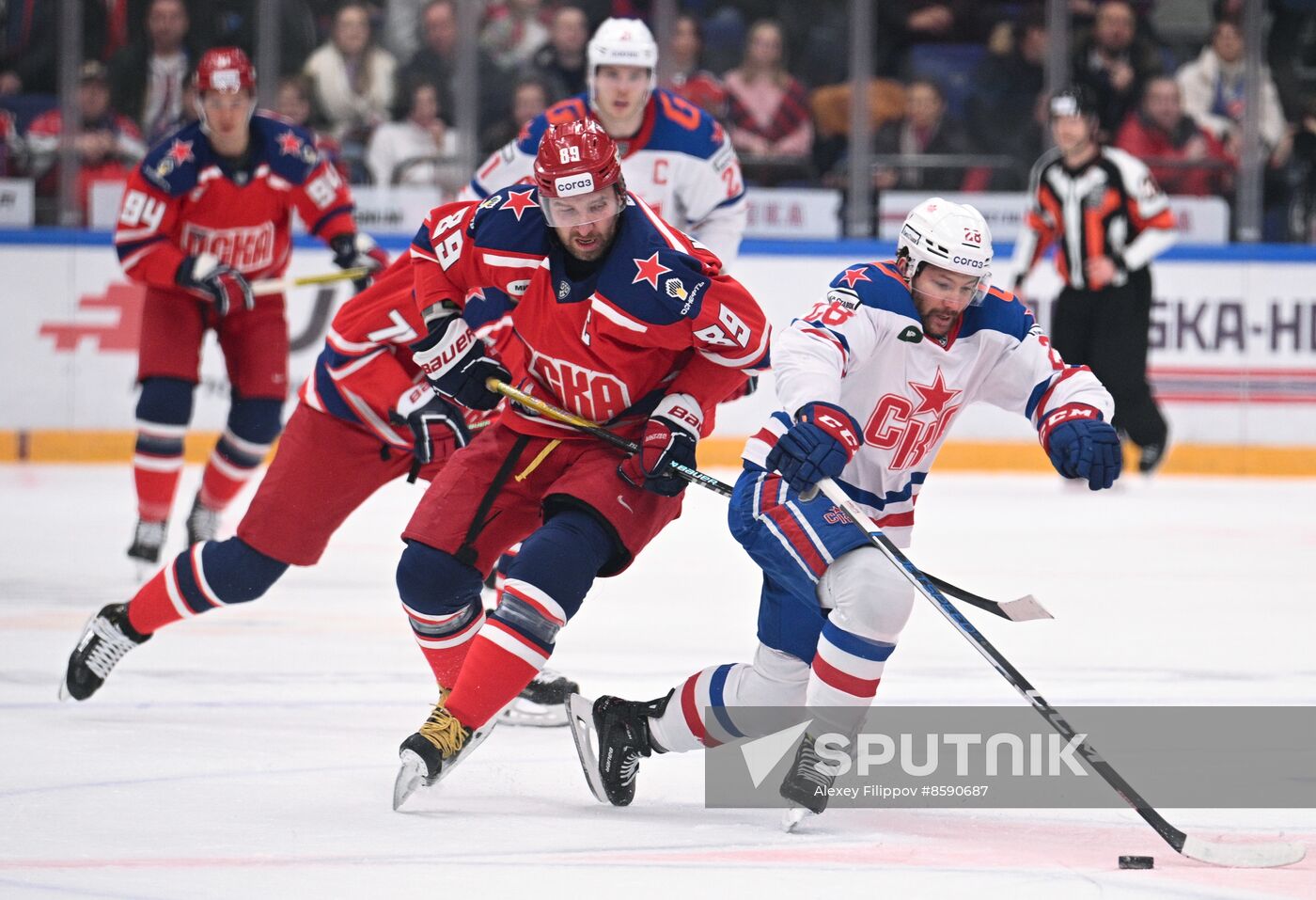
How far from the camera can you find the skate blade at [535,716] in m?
3.87

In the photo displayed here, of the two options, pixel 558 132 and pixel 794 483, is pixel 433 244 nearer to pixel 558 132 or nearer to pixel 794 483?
pixel 558 132

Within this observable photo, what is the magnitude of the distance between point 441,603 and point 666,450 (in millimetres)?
476

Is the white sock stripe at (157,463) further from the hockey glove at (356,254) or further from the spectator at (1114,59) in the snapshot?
the spectator at (1114,59)

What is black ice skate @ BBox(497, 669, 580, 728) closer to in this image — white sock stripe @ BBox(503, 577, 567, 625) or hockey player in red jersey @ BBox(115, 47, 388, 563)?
white sock stripe @ BBox(503, 577, 567, 625)

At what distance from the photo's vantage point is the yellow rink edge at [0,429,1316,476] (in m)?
8.39

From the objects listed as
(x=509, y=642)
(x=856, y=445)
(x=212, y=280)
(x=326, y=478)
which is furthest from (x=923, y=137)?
(x=509, y=642)

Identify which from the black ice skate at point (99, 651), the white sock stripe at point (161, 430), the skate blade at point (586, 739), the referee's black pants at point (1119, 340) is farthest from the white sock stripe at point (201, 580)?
the referee's black pants at point (1119, 340)

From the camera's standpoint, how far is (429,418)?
12.5 ft

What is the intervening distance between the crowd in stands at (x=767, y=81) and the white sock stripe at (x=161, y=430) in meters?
3.08

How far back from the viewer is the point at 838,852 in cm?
286

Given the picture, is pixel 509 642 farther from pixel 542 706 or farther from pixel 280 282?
pixel 280 282

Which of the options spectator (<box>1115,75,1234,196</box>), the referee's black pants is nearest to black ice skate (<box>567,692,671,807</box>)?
the referee's black pants

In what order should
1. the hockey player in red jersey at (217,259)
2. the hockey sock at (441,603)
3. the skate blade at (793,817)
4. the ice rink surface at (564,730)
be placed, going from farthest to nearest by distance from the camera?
1. the hockey player in red jersey at (217,259)
2. the hockey sock at (441,603)
3. the skate blade at (793,817)
4. the ice rink surface at (564,730)

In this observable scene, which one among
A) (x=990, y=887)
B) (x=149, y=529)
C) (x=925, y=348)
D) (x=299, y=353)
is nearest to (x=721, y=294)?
(x=925, y=348)
